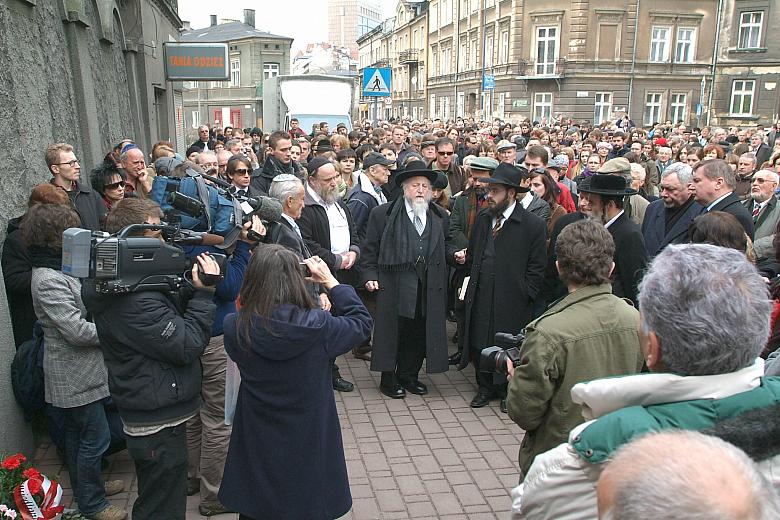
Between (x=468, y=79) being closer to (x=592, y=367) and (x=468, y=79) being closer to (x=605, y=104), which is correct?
(x=605, y=104)

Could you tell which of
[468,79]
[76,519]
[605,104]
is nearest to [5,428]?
[76,519]

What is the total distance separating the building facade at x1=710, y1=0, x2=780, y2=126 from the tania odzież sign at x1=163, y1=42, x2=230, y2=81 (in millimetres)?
33238

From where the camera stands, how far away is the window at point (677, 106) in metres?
39.1

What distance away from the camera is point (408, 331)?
19.1 feet

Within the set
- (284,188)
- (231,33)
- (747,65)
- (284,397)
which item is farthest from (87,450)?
(231,33)

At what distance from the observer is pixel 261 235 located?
12.9 ft

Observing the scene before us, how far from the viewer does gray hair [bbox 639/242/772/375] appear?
168 cm

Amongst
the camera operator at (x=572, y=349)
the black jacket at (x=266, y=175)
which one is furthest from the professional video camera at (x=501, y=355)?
the black jacket at (x=266, y=175)

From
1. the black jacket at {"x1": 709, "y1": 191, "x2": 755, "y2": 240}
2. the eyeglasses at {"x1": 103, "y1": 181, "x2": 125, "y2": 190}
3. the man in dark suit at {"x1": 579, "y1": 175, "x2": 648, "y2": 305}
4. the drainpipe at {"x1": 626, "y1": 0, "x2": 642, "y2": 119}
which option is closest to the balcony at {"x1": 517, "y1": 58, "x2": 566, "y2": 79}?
the drainpipe at {"x1": 626, "y1": 0, "x2": 642, "y2": 119}

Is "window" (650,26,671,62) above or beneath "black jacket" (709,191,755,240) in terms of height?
above

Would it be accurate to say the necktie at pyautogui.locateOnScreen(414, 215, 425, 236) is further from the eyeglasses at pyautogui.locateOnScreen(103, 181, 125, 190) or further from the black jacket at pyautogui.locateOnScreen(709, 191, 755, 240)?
the eyeglasses at pyautogui.locateOnScreen(103, 181, 125, 190)

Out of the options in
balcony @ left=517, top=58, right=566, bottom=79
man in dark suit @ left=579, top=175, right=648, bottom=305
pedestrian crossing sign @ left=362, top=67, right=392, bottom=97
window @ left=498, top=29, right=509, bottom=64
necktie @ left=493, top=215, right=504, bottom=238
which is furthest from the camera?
window @ left=498, top=29, right=509, bottom=64

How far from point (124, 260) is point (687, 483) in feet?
8.16

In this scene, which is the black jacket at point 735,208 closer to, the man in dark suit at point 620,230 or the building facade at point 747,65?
the man in dark suit at point 620,230
